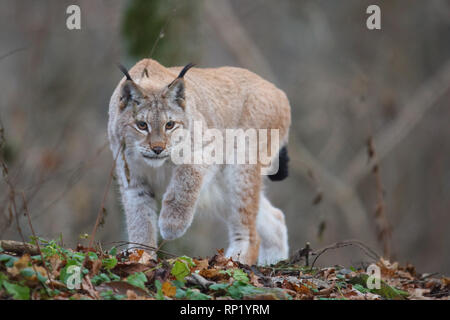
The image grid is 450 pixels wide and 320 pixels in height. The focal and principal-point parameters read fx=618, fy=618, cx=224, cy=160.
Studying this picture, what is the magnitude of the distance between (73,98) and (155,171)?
872 centimetres

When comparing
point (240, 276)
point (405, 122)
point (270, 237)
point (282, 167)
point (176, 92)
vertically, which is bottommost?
point (270, 237)

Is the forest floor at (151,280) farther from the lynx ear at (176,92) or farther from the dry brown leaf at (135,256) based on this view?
the lynx ear at (176,92)

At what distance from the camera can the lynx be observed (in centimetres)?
566

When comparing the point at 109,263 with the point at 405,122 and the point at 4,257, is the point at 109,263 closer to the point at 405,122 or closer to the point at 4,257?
the point at 4,257

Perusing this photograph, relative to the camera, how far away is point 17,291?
3.61 metres

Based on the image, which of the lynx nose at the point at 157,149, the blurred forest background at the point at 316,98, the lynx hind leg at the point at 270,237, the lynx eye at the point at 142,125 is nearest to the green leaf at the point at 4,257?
the lynx nose at the point at 157,149

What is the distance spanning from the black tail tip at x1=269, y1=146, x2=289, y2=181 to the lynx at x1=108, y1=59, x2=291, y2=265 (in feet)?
0.04

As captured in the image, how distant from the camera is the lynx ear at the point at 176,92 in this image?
18.7 ft

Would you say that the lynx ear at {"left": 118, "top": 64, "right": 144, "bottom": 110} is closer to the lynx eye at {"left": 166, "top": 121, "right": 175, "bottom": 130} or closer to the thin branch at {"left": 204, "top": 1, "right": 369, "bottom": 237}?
the lynx eye at {"left": 166, "top": 121, "right": 175, "bottom": 130}

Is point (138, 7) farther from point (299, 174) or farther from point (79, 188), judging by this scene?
point (299, 174)

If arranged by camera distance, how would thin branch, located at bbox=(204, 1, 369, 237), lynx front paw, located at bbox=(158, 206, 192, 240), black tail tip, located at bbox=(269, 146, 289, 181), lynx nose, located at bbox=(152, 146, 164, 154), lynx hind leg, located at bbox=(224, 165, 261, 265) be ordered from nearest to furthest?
lynx nose, located at bbox=(152, 146, 164, 154)
lynx front paw, located at bbox=(158, 206, 192, 240)
lynx hind leg, located at bbox=(224, 165, 261, 265)
black tail tip, located at bbox=(269, 146, 289, 181)
thin branch, located at bbox=(204, 1, 369, 237)

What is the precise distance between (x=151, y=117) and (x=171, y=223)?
3.35 feet

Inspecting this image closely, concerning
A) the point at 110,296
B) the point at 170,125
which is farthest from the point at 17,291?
the point at 170,125

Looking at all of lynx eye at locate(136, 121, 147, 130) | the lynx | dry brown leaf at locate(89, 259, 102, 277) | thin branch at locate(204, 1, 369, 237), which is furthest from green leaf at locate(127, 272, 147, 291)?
thin branch at locate(204, 1, 369, 237)
